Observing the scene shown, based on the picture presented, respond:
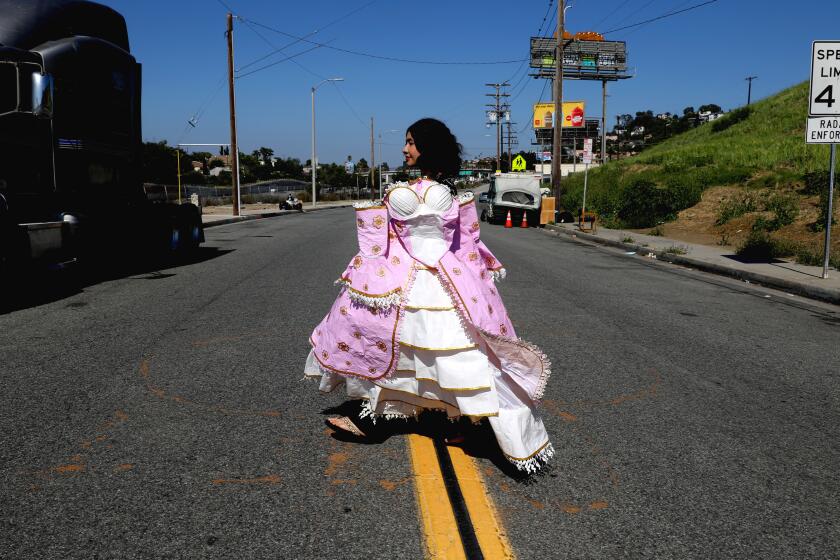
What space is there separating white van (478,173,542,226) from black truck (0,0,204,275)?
2035cm

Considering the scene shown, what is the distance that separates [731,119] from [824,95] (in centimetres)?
4423

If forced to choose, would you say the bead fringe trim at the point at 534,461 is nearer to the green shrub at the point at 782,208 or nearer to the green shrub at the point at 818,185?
the green shrub at the point at 782,208

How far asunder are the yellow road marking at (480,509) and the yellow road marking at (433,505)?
96 millimetres

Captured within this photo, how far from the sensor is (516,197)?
31.5 metres

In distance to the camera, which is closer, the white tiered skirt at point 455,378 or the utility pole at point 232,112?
the white tiered skirt at point 455,378

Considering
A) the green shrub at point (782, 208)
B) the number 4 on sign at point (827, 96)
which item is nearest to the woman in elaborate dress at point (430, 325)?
the number 4 on sign at point (827, 96)

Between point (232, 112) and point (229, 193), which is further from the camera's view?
point (229, 193)

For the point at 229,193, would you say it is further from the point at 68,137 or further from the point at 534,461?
the point at 534,461

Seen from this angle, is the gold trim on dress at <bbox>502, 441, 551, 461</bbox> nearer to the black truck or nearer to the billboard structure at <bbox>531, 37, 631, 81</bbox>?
the black truck

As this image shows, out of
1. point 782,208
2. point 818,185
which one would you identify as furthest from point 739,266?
point 818,185

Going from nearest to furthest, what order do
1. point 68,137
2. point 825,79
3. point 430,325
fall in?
point 430,325 → point 68,137 → point 825,79

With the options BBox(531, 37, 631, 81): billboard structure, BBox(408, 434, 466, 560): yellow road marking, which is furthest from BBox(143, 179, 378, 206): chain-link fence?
BBox(531, 37, 631, 81): billboard structure

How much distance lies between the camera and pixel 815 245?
1692cm

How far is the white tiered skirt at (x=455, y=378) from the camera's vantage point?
356 cm
